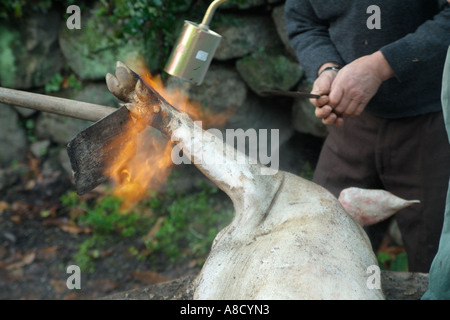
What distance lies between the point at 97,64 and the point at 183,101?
0.80 metres

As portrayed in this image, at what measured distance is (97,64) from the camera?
129 inches

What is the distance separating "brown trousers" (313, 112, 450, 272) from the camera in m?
1.78

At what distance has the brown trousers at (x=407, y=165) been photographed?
178 cm

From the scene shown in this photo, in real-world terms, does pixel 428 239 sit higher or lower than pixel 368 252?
lower

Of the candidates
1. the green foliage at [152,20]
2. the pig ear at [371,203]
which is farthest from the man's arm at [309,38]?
the green foliage at [152,20]

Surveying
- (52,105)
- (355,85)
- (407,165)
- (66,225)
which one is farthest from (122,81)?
(66,225)

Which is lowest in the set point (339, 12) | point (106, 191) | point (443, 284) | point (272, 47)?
point (106, 191)

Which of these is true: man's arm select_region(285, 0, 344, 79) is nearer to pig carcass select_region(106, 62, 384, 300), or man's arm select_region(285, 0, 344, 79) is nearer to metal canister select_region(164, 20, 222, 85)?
metal canister select_region(164, 20, 222, 85)

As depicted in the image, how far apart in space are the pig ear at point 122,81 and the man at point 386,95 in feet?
2.50

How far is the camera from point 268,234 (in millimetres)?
1382

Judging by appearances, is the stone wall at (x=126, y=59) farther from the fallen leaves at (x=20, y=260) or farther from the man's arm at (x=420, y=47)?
the man's arm at (x=420, y=47)

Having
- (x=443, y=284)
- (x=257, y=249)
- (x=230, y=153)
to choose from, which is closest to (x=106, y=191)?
(x=230, y=153)

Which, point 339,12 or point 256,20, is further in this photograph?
point 256,20

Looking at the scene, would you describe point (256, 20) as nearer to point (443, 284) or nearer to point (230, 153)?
point (230, 153)
